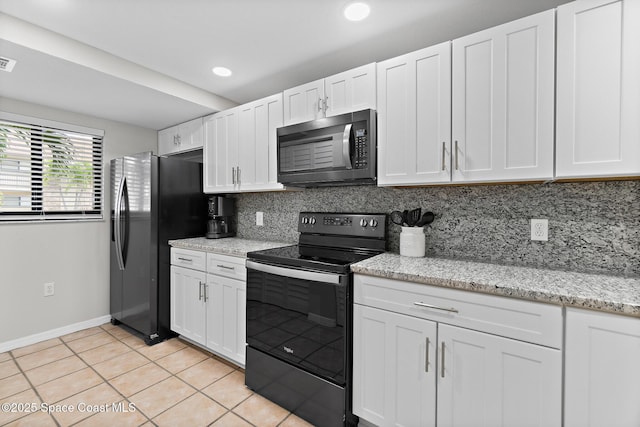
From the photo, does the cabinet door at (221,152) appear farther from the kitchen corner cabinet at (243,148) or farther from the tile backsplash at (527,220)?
the tile backsplash at (527,220)

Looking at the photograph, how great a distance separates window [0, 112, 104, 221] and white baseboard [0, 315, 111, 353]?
1.09 meters

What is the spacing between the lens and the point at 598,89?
1.29m

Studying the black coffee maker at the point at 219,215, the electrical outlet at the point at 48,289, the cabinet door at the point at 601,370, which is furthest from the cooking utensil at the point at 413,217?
the electrical outlet at the point at 48,289

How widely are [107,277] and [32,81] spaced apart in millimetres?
1996

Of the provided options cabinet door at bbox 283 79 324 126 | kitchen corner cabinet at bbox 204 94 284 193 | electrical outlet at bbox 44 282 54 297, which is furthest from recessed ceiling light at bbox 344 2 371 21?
electrical outlet at bbox 44 282 54 297

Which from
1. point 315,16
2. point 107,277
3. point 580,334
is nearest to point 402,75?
point 315,16

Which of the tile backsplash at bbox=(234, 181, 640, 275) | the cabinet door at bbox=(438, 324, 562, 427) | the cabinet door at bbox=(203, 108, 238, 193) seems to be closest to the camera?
the cabinet door at bbox=(438, 324, 562, 427)

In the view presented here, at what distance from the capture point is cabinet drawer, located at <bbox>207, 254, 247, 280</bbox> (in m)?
2.21

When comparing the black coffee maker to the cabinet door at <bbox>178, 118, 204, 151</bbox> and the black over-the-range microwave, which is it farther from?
the black over-the-range microwave

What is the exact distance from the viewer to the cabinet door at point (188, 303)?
8.23 ft

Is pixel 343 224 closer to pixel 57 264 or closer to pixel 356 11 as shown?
pixel 356 11

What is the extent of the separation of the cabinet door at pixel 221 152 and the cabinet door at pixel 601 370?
2.50 metres

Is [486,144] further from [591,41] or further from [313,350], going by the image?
[313,350]

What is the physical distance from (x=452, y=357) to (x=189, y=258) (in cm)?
220
